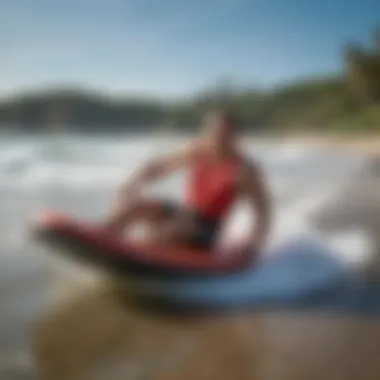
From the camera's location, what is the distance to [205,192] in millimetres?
1422

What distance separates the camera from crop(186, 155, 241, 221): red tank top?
1.42 meters

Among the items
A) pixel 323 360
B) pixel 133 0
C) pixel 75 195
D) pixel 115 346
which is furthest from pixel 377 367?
pixel 133 0

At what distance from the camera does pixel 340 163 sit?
145 cm

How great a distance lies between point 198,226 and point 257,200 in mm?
124

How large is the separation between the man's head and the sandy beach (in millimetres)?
218

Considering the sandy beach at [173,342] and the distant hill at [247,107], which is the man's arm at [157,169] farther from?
the sandy beach at [173,342]

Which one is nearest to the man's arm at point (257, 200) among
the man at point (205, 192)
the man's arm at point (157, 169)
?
the man at point (205, 192)

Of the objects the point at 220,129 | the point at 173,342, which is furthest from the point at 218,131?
the point at 173,342

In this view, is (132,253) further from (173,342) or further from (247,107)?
(247,107)

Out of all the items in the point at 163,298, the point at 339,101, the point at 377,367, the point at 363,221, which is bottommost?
the point at 377,367

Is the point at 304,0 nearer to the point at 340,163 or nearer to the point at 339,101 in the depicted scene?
the point at 339,101

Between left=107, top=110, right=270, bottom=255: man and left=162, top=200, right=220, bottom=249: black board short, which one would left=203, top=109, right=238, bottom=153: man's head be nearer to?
left=107, top=110, right=270, bottom=255: man

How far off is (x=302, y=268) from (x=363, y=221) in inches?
6.0

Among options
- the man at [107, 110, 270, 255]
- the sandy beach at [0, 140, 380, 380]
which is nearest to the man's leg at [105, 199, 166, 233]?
the man at [107, 110, 270, 255]
